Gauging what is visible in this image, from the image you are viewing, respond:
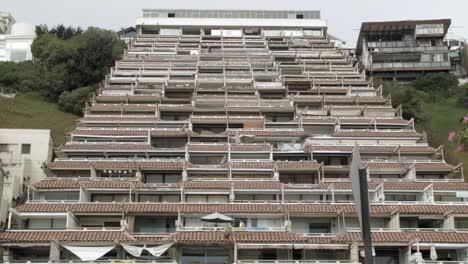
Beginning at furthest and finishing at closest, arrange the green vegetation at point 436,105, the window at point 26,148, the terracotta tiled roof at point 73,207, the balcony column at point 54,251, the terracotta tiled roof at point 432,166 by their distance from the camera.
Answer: the green vegetation at point 436,105 < the window at point 26,148 < the terracotta tiled roof at point 432,166 < the terracotta tiled roof at point 73,207 < the balcony column at point 54,251

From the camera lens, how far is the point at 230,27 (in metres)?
136

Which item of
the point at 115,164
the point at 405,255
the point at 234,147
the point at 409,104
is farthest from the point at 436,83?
the point at 405,255

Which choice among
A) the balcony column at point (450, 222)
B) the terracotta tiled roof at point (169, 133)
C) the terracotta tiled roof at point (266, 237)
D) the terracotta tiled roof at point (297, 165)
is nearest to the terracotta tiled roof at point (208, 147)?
the terracotta tiled roof at point (169, 133)

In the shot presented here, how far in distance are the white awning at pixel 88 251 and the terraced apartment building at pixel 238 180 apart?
121 mm

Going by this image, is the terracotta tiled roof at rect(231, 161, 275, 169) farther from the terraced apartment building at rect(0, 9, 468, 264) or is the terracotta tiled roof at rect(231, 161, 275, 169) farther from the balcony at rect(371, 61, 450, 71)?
the balcony at rect(371, 61, 450, 71)

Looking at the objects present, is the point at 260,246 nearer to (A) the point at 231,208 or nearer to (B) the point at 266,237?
(B) the point at 266,237

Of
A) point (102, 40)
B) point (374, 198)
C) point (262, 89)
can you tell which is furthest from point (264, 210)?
point (102, 40)

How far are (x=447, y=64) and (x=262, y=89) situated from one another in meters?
44.3

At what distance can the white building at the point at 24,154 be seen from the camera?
58.7m

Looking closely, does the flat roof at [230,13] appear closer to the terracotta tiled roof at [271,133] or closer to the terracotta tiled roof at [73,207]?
the terracotta tiled roof at [271,133]

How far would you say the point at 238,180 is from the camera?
55156 mm

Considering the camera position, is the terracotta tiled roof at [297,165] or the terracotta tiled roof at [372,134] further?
the terracotta tiled roof at [372,134]

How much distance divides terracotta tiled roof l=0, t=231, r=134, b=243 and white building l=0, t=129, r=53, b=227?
11943 millimetres

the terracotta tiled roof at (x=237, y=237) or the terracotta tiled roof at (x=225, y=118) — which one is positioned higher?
the terracotta tiled roof at (x=225, y=118)
